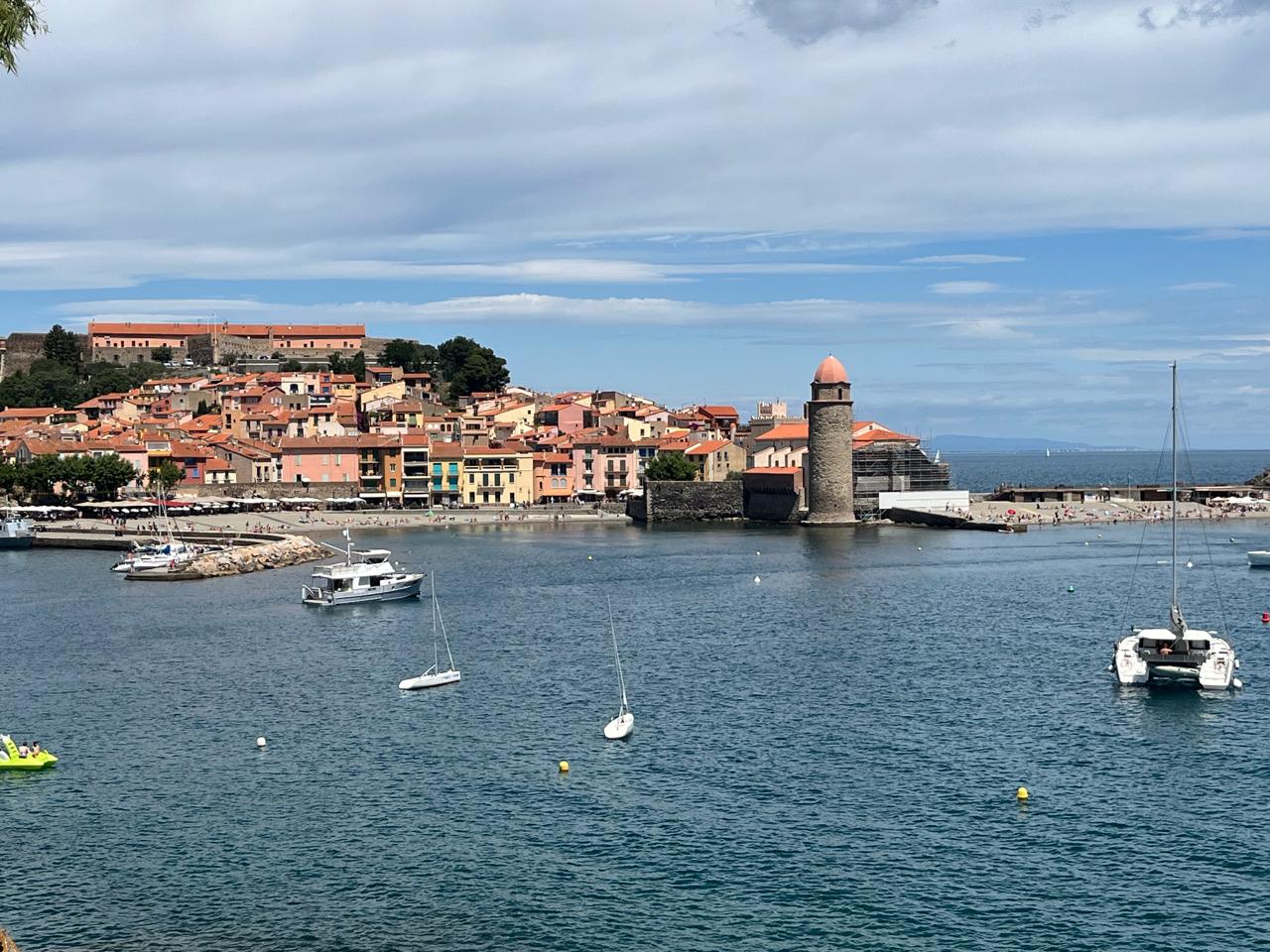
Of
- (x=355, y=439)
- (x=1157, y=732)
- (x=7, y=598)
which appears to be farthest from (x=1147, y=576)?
(x=355, y=439)

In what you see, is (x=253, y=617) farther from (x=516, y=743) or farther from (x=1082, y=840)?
(x=1082, y=840)

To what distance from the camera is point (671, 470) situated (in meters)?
103

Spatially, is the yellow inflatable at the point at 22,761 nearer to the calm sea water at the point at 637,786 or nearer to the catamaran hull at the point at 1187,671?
the calm sea water at the point at 637,786

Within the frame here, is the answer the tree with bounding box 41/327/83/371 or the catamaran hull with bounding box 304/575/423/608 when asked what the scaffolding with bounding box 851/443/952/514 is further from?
the tree with bounding box 41/327/83/371

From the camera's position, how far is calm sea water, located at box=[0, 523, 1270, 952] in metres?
21.1

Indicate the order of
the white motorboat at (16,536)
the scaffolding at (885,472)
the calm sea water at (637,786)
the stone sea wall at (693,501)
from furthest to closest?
the stone sea wall at (693,501)
the scaffolding at (885,472)
the white motorboat at (16,536)
the calm sea water at (637,786)

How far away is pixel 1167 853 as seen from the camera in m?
23.4

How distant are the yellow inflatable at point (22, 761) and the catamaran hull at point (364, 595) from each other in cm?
2479

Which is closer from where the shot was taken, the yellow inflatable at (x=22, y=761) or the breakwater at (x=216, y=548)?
the yellow inflatable at (x=22, y=761)

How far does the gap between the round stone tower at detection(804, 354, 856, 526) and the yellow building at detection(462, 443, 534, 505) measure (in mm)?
23662

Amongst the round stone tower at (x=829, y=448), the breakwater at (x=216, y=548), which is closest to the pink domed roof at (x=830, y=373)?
the round stone tower at (x=829, y=448)

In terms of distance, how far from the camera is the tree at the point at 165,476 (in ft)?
311

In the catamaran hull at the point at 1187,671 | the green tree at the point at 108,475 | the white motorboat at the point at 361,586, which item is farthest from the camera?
the green tree at the point at 108,475

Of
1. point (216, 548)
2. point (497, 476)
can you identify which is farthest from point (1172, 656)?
point (497, 476)
